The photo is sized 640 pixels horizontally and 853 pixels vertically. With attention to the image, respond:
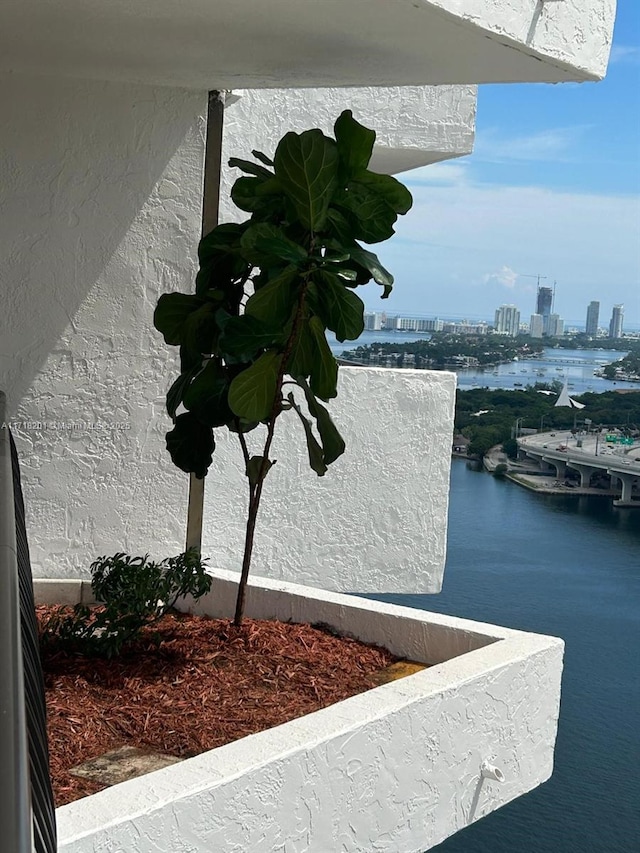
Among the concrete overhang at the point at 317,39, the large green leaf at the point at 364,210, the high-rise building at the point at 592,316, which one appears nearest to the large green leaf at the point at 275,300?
the large green leaf at the point at 364,210

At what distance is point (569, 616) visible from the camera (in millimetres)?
38719

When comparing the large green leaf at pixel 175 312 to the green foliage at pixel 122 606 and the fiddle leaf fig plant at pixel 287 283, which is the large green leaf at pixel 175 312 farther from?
the green foliage at pixel 122 606

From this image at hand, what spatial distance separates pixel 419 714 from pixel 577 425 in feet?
91.9

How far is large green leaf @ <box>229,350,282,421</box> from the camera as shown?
308 centimetres

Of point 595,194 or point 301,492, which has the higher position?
point 595,194

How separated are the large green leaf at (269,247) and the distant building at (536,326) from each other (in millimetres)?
25312

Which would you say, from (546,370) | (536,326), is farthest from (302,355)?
(536,326)

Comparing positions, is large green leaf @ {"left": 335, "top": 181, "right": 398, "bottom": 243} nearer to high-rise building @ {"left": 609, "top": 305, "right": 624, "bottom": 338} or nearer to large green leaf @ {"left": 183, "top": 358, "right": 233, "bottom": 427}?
large green leaf @ {"left": 183, "top": 358, "right": 233, "bottom": 427}

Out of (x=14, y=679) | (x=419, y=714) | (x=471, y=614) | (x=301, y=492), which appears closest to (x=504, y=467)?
(x=471, y=614)

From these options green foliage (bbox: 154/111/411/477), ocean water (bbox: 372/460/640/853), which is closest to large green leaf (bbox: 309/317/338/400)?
green foliage (bbox: 154/111/411/477)

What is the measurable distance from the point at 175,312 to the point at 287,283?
1.61 ft

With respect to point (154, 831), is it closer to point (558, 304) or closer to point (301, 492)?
point (301, 492)

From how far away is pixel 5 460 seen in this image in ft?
6.82

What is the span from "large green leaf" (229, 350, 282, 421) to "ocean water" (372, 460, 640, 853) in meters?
28.7
